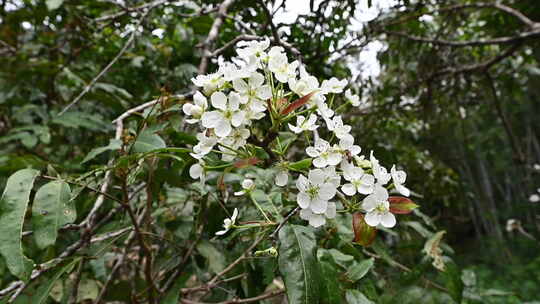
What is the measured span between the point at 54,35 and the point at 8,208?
1.62m

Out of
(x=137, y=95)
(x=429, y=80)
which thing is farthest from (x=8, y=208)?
(x=429, y=80)

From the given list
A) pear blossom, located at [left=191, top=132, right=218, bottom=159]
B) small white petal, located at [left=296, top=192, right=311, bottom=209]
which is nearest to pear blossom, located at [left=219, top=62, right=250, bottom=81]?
pear blossom, located at [left=191, top=132, right=218, bottom=159]

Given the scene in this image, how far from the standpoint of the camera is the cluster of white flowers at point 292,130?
0.61 meters

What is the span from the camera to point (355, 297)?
757mm

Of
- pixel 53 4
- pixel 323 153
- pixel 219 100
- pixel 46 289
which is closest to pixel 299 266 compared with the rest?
pixel 323 153

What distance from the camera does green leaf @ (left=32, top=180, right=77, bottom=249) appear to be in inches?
25.3

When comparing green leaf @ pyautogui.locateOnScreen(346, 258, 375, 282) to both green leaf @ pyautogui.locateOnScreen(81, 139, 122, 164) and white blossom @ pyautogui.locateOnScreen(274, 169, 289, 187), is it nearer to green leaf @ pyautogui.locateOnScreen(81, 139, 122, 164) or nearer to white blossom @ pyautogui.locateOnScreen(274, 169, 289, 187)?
white blossom @ pyautogui.locateOnScreen(274, 169, 289, 187)

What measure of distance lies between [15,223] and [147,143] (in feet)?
0.87

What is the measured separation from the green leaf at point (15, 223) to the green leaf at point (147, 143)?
190mm

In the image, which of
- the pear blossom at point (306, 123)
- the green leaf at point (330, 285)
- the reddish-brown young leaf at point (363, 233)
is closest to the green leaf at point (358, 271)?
the green leaf at point (330, 285)

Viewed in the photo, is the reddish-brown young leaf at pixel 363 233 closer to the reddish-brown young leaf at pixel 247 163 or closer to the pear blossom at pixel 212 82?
the reddish-brown young leaf at pixel 247 163

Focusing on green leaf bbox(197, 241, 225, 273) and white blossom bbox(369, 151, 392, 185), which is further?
green leaf bbox(197, 241, 225, 273)

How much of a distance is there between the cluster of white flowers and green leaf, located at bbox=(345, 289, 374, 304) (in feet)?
0.71

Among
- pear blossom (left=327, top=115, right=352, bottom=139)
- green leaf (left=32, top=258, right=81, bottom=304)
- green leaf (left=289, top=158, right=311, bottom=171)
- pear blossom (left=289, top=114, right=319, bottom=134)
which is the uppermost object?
pear blossom (left=289, top=114, right=319, bottom=134)
